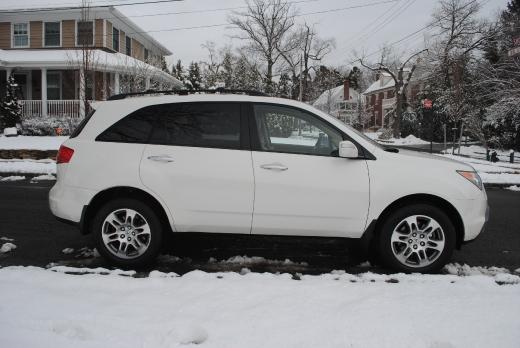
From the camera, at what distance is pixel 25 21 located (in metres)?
26.8

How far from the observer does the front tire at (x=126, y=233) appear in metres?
4.63

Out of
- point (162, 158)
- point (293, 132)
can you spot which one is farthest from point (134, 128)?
point (293, 132)

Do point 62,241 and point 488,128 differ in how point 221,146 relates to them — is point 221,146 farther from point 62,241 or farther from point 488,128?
point 488,128

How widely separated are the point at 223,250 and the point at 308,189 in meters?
1.63

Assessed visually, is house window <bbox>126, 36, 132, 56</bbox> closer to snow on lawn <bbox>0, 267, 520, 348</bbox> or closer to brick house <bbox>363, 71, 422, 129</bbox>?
snow on lawn <bbox>0, 267, 520, 348</bbox>

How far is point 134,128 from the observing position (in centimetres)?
479

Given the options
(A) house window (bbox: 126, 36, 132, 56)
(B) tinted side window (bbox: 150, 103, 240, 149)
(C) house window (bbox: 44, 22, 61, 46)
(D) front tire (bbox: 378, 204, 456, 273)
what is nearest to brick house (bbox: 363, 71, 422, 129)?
(A) house window (bbox: 126, 36, 132, 56)

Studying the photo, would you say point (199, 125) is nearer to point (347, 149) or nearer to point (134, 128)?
point (134, 128)

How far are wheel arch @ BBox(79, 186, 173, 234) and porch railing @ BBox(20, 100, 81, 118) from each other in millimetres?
21143

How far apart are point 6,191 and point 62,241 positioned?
484 centimetres

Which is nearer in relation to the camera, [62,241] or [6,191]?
[62,241]

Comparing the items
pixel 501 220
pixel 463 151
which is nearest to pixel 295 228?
pixel 501 220

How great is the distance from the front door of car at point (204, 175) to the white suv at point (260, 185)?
0.03 ft

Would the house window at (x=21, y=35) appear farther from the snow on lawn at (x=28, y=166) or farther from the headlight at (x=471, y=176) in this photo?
the headlight at (x=471, y=176)
